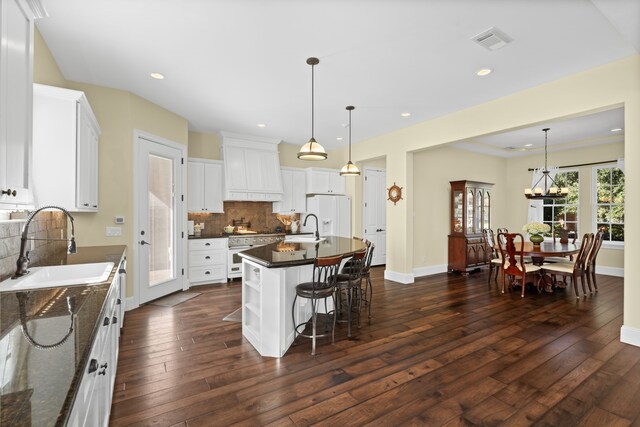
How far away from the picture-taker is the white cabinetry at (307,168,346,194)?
712cm

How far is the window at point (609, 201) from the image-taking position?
6629 mm

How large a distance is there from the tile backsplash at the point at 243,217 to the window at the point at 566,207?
6.70m

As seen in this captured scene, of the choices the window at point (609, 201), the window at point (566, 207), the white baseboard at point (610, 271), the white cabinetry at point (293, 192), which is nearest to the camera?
the white baseboard at point (610, 271)

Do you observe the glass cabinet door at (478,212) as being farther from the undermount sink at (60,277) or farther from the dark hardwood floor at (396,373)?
the undermount sink at (60,277)

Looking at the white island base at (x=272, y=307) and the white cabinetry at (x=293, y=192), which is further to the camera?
the white cabinetry at (x=293, y=192)

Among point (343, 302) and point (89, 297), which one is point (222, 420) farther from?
point (343, 302)

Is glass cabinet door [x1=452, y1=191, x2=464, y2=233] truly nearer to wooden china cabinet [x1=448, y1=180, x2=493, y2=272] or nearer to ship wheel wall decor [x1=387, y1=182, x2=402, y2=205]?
wooden china cabinet [x1=448, y1=180, x2=493, y2=272]

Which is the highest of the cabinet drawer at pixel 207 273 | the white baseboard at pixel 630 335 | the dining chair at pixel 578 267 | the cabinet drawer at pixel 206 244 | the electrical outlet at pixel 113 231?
the electrical outlet at pixel 113 231

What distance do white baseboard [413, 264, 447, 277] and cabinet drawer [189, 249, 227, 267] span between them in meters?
3.86

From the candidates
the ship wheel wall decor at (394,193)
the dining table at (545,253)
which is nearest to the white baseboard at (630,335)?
the dining table at (545,253)

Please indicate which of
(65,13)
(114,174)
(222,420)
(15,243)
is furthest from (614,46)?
(114,174)

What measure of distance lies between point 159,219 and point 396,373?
13.3 feet

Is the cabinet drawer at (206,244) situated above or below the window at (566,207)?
below

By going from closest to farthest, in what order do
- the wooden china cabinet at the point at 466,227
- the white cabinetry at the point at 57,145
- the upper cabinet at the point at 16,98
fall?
the upper cabinet at the point at 16,98, the white cabinetry at the point at 57,145, the wooden china cabinet at the point at 466,227
